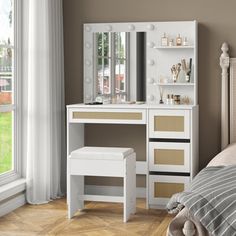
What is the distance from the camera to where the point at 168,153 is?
493 cm

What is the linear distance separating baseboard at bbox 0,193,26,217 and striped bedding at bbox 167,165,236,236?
214 centimetres

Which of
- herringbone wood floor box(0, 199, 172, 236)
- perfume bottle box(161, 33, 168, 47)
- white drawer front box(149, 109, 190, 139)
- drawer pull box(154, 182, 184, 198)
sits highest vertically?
perfume bottle box(161, 33, 168, 47)

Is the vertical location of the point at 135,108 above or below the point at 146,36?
below

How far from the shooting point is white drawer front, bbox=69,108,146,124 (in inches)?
195

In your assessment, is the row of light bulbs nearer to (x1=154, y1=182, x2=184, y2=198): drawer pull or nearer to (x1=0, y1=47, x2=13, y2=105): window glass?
(x1=0, y1=47, x2=13, y2=105): window glass

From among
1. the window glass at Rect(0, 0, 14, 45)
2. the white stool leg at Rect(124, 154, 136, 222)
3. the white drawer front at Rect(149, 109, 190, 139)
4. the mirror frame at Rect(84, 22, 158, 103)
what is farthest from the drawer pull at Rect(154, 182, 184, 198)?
→ the window glass at Rect(0, 0, 14, 45)

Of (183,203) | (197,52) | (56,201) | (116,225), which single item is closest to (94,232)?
(116,225)

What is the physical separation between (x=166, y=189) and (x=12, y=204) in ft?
4.44

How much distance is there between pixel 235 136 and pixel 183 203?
259cm

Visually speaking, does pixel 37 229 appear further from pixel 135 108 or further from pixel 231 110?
pixel 231 110

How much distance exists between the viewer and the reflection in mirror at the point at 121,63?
542cm

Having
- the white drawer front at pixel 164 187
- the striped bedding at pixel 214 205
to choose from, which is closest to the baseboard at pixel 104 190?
the white drawer front at pixel 164 187

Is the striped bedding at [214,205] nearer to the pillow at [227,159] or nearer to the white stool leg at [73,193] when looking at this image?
the pillow at [227,159]

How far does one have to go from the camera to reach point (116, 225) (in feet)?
14.5
